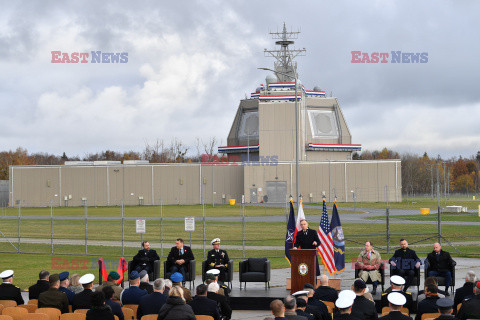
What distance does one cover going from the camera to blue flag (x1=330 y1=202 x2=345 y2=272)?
72.7 feet

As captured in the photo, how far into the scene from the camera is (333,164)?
87062mm

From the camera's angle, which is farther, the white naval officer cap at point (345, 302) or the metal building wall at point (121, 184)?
the metal building wall at point (121, 184)

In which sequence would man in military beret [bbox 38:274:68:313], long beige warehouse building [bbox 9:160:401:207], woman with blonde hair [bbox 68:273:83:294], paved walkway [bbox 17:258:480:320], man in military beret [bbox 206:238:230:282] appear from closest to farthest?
man in military beret [bbox 38:274:68:313] → woman with blonde hair [bbox 68:273:83:294] → paved walkway [bbox 17:258:480:320] → man in military beret [bbox 206:238:230:282] → long beige warehouse building [bbox 9:160:401:207]

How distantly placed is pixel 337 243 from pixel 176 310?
12095 millimetres

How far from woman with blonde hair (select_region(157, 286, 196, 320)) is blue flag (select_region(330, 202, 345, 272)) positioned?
1172cm

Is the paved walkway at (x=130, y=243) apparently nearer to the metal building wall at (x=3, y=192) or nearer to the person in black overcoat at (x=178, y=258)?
the person in black overcoat at (x=178, y=258)

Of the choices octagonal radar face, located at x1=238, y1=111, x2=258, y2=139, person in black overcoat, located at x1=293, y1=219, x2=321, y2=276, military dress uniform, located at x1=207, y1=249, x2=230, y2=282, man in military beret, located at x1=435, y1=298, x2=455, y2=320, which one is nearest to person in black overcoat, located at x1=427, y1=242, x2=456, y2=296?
person in black overcoat, located at x1=293, y1=219, x2=321, y2=276

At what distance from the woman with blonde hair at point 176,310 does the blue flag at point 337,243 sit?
11.7 metres

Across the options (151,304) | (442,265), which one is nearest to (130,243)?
(442,265)

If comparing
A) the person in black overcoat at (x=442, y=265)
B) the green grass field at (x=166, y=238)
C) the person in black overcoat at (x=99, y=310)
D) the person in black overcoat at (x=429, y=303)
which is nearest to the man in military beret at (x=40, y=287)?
the person in black overcoat at (x=99, y=310)

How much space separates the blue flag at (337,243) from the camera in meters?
22.2

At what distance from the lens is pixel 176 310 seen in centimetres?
1095

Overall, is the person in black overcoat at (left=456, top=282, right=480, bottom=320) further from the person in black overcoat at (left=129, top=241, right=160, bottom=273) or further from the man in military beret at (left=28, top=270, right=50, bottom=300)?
the person in black overcoat at (left=129, top=241, right=160, bottom=273)

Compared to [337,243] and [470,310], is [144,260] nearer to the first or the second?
[337,243]
